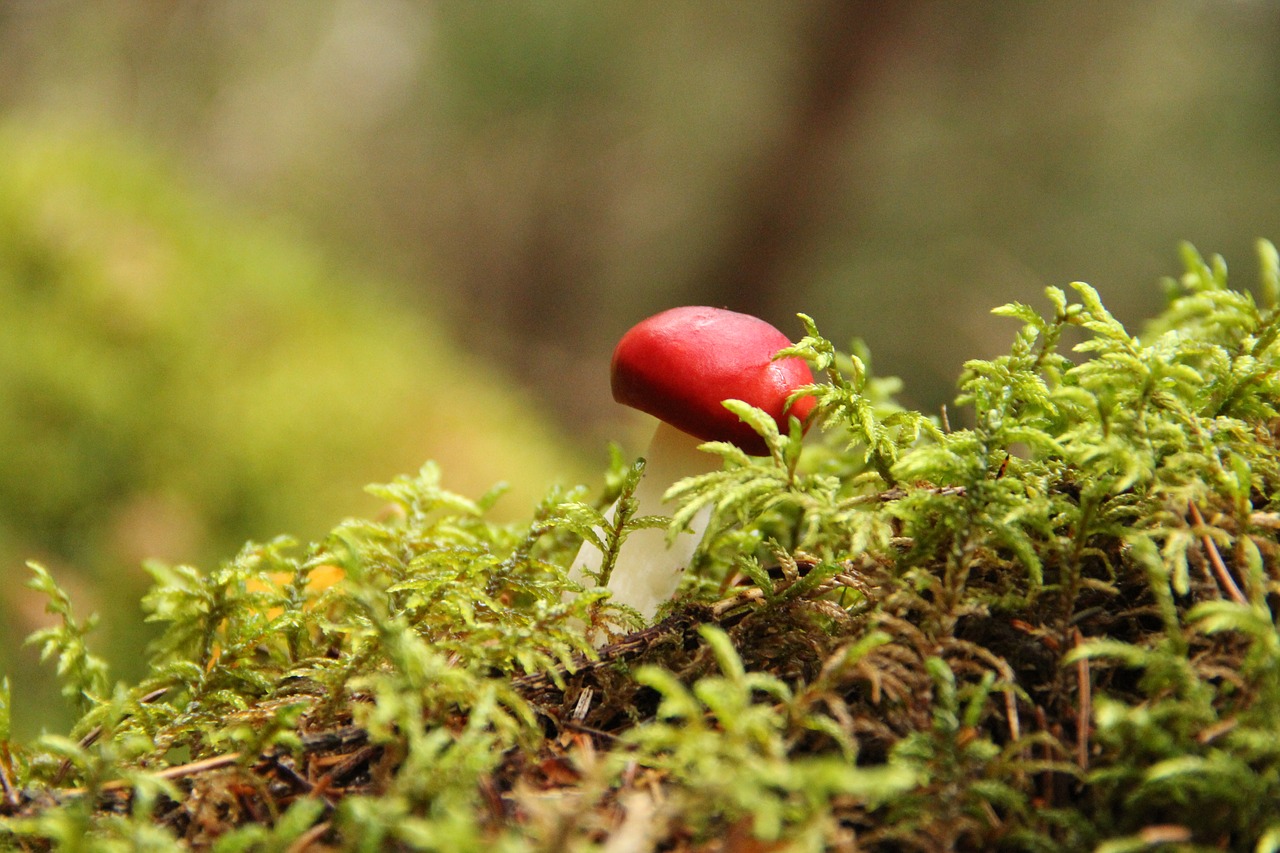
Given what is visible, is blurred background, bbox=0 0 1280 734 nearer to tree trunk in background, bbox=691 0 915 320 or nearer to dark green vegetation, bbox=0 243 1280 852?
tree trunk in background, bbox=691 0 915 320

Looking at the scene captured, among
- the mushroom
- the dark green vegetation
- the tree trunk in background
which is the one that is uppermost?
the tree trunk in background

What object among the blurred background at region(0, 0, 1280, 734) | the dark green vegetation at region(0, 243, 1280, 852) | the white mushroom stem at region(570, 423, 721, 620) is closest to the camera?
the dark green vegetation at region(0, 243, 1280, 852)

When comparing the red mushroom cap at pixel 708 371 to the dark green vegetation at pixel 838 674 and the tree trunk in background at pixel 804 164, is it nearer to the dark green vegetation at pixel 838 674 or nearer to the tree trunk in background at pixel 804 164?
the dark green vegetation at pixel 838 674

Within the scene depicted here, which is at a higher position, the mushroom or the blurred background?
the blurred background

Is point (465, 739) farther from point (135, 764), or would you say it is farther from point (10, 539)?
point (10, 539)

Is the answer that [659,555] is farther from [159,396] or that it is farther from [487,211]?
[487,211]

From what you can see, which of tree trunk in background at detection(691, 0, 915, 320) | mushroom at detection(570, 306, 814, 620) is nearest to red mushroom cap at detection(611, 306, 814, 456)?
mushroom at detection(570, 306, 814, 620)

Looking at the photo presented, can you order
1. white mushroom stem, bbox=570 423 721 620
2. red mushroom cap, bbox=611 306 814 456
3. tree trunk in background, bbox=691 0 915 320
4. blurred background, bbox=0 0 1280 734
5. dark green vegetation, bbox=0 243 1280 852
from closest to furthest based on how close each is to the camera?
1. dark green vegetation, bbox=0 243 1280 852
2. red mushroom cap, bbox=611 306 814 456
3. white mushroom stem, bbox=570 423 721 620
4. blurred background, bbox=0 0 1280 734
5. tree trunk in background, bbox=691 0 915 320
